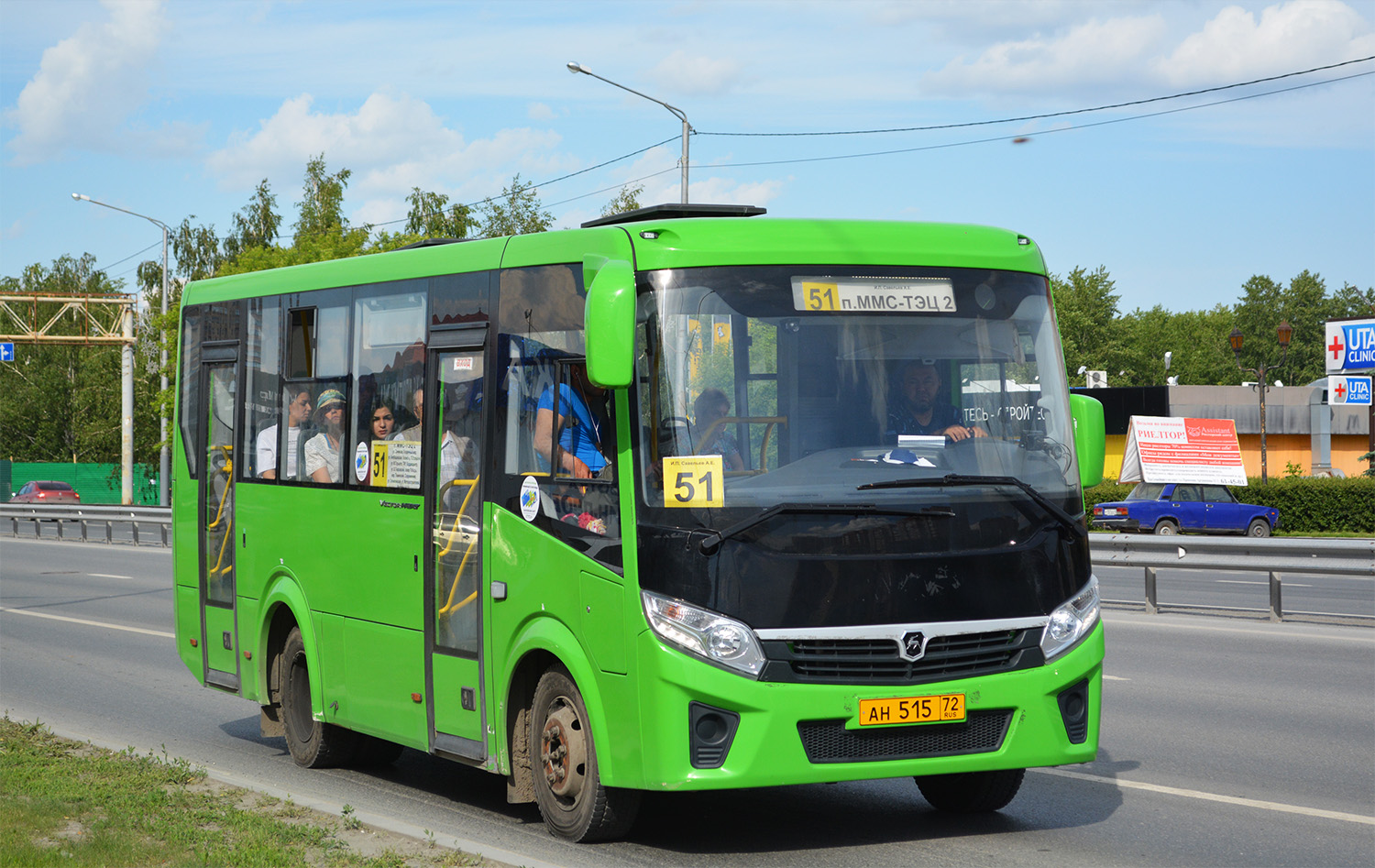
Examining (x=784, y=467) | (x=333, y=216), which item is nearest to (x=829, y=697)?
(x=784, y=467)

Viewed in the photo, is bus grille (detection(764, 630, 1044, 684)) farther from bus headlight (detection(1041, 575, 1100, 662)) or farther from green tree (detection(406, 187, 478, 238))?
green tree (detection(406, 187, 478, 238))

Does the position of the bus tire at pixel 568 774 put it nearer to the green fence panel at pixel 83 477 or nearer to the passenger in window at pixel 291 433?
the passenger in window at pixel 291 433

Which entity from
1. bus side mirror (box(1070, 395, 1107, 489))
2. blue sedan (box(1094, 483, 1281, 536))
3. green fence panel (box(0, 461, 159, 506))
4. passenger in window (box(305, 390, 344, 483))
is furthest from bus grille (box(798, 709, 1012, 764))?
green fence panel (box(0, 461, 159, 506))

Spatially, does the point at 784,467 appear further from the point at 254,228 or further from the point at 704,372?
the point at 254,228

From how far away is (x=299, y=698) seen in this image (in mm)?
9430

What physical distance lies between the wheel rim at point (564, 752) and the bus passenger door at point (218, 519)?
381cm

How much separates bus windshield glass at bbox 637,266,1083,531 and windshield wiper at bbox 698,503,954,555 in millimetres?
16

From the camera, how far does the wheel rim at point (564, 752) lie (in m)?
6.76

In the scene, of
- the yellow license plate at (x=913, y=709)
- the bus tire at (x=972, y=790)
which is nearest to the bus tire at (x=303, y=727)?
the bus tire at (x=972, y=790)

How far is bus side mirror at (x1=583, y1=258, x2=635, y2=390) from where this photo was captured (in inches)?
242

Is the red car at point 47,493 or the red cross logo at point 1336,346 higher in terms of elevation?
the red cross logo at point 1336,346

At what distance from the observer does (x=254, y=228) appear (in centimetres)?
6312

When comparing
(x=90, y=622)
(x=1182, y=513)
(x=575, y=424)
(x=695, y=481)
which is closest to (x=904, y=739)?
(x=695, y=481)

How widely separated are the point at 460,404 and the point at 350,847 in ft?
7.51
